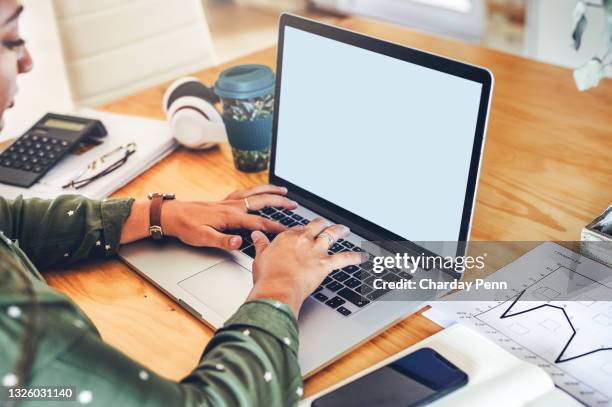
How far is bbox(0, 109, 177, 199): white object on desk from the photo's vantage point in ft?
3.92

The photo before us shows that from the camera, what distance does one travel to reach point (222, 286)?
0.95 m

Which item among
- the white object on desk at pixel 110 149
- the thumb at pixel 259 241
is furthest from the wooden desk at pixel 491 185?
the thumb at pixel 259 241

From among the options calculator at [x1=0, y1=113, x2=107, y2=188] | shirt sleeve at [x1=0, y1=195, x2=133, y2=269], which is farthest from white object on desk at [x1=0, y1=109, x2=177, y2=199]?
shirt sleeve at [x1=0, y1=195, x2=133, y2=269]

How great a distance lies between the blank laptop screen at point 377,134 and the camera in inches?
34.8

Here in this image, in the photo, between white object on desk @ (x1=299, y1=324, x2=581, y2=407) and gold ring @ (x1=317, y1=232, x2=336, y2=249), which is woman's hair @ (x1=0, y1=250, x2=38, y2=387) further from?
gold ring @ (x1=317, y1=232, x2=336, y2=249)

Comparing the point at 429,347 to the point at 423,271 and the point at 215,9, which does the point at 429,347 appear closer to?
the point at 423,271

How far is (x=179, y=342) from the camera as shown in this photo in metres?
0.86

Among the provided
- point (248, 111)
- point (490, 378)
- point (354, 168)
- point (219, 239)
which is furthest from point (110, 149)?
point (490, 378)

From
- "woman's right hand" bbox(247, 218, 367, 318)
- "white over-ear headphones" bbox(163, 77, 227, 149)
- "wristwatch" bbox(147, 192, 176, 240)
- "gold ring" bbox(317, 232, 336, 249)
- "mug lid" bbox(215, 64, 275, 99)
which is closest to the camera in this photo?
"woman's right hand" bbox(247, 218, 367, 318)

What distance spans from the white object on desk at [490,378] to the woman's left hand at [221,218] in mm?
322

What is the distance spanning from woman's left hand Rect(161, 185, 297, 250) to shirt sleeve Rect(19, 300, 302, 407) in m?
0.24

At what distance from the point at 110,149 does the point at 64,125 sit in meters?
0.11

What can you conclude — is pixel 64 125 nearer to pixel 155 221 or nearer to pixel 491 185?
pixel 155 221

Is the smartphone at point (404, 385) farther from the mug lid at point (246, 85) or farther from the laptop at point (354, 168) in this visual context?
the mug lid at point (246, 85)
